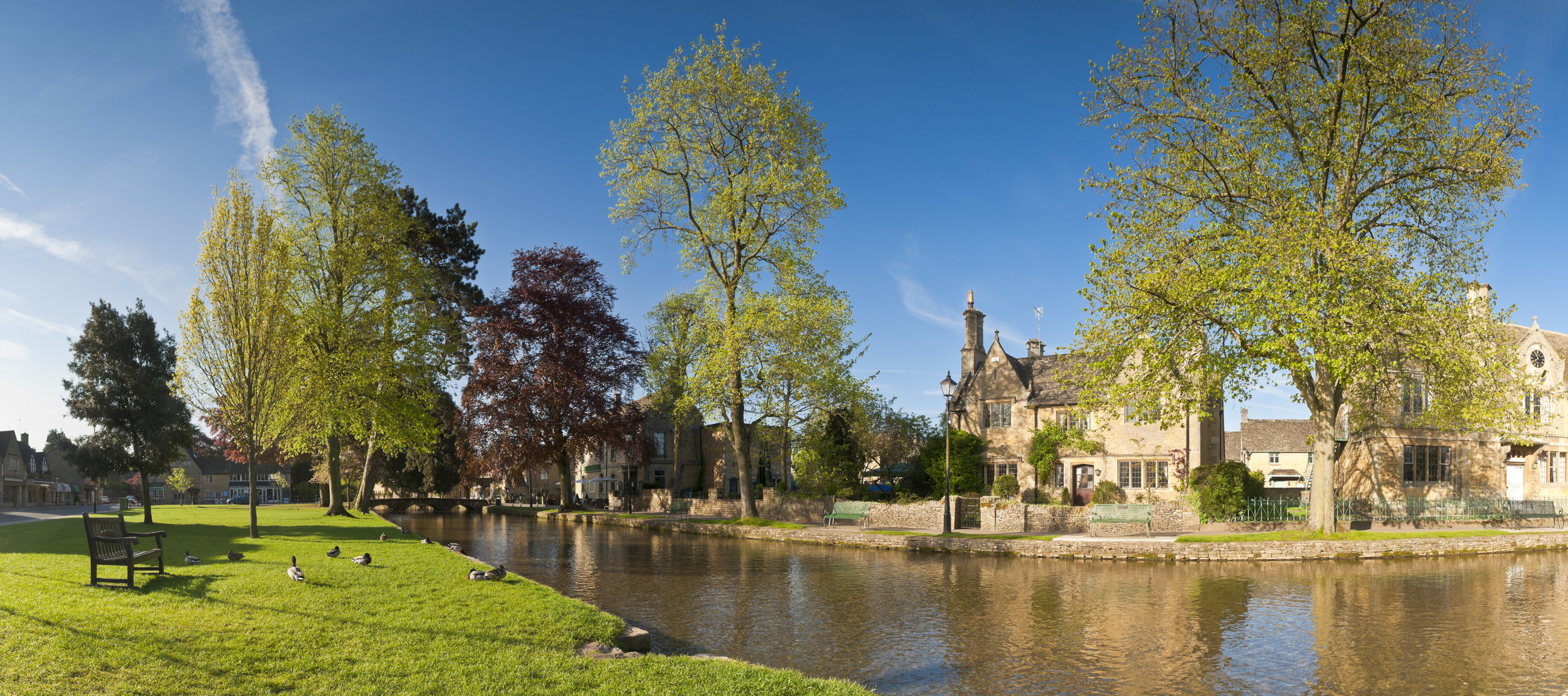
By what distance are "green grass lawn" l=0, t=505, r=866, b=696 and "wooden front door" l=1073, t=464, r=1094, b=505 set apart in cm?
3048

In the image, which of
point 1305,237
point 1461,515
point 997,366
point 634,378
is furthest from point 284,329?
point 1461,515

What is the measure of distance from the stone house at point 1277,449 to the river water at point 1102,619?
1868 inches

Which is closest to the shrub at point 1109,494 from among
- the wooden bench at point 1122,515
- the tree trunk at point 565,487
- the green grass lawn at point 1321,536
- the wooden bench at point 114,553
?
the wooden bench at point 1122,515

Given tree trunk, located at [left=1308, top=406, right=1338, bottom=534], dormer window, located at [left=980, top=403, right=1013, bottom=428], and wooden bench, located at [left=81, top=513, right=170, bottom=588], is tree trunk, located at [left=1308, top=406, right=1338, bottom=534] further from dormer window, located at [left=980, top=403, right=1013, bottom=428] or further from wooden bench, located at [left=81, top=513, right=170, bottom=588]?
wooden bench, located at [left=81, top=513, right=170, bottom=588]

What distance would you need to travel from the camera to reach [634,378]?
47688mm

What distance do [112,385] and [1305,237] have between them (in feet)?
136

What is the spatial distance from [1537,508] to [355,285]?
4983cm

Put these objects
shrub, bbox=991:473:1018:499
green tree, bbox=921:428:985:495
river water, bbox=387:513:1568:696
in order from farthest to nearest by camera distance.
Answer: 1. green tree, bbox=921:428:985:495
2. shrub, bbox=991:473:1018:499
3. river water, bbox=387:513:1568:696

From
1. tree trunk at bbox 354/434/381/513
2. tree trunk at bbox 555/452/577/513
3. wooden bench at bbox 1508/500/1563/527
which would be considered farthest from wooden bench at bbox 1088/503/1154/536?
tree trunk at bbox 354/434/381/513

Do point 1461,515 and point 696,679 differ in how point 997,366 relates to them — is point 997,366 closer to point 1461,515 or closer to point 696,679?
point 1461,515

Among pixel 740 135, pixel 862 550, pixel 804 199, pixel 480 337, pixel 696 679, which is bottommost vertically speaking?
pixel 862 550

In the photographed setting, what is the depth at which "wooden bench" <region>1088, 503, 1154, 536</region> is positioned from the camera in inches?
1093

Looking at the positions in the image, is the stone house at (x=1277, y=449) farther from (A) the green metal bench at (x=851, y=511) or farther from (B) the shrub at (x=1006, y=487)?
(A) the green metal bench at (x=851, y=511)

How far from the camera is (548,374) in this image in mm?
42156
